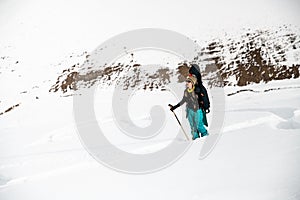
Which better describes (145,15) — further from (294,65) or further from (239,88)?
(294,65)

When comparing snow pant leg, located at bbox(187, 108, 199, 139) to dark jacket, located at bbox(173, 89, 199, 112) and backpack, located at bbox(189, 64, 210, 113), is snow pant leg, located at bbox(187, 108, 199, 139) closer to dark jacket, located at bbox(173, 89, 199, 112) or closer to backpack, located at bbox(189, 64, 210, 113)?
dark jacket, located at bbox(173, 89, 199, 112)

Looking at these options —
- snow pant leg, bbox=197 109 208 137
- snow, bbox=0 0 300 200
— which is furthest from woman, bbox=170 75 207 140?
snow, bbox=0 0 300 200

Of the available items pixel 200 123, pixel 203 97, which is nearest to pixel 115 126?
pixel 200 123

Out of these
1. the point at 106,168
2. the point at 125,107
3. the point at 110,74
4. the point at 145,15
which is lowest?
the point at 106,168

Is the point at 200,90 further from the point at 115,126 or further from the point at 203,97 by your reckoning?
the point at 115,126

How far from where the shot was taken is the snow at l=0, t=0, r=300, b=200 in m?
3.88

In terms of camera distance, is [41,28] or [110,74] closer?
[110,74]

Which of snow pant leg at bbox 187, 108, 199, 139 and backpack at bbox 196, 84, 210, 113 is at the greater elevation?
backpack at bbox 196, 84, 210, 113

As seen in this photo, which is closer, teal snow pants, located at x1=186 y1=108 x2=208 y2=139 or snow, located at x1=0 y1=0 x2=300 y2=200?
snow, located at x1=0 y1=0 x2=300 y2=200

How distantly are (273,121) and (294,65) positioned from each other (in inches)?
313

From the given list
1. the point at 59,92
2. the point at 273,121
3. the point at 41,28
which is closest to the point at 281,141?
the point at 273,121

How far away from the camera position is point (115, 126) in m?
8.33

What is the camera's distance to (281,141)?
458 cm

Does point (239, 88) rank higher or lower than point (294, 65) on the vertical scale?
lower
